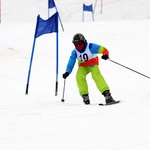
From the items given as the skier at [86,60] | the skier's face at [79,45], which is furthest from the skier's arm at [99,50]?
the skier's face at [79,45]

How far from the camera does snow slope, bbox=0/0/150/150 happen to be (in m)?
4.08

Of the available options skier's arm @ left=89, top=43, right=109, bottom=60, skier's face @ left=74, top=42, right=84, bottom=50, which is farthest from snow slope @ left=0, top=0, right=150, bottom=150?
skier's face @ left=74, top=42, right=84, bottom=50

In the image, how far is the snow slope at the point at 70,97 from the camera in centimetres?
408

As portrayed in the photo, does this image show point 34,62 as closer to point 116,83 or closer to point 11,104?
point 116,83

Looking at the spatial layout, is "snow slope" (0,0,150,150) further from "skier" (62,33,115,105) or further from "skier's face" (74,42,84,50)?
"skier's face" (74,42,84,50)

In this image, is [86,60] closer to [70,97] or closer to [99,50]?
[99,50]

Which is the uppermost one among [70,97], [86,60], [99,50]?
[99,50]

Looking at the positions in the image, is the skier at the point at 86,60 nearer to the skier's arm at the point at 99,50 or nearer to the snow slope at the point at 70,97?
the skier's arm at the point at 99,50

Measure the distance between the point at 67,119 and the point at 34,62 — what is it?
27.5 ft

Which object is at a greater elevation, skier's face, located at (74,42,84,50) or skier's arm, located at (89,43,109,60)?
skier's face, located at (74,42,84,50)

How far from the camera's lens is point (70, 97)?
793cm

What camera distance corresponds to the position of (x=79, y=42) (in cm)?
Answer: 655

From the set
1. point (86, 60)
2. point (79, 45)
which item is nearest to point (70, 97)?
point (86, 60)

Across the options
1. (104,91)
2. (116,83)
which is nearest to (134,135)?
(104,91)
